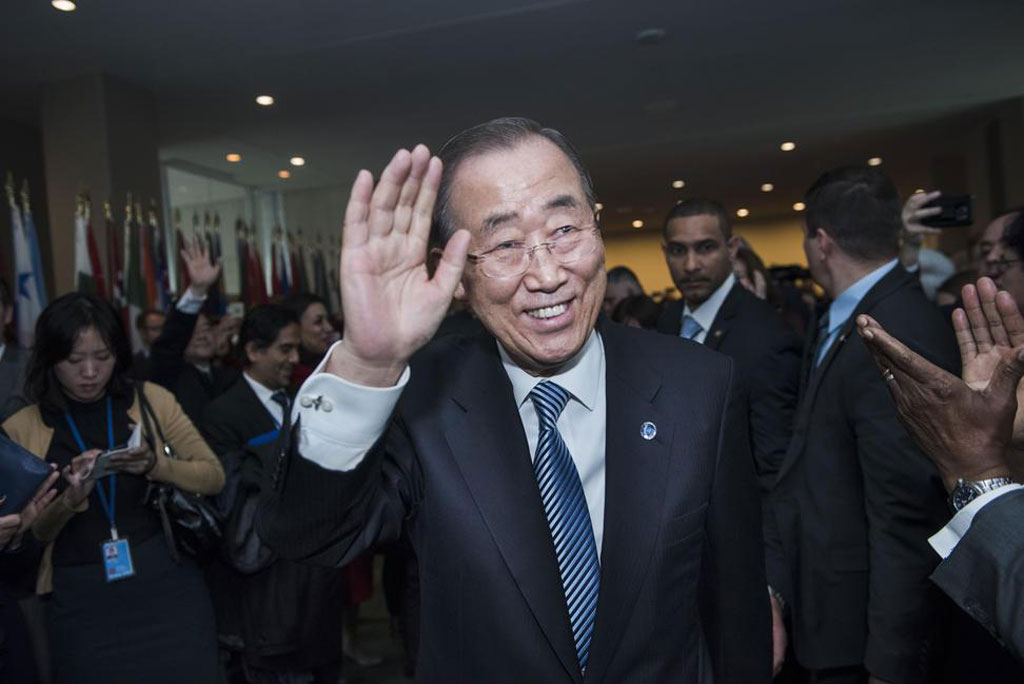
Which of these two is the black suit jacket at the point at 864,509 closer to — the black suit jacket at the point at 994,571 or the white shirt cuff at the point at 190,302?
the black suit jacket at the point at 994,571

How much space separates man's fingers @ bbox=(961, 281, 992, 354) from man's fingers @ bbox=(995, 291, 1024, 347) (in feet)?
0.12

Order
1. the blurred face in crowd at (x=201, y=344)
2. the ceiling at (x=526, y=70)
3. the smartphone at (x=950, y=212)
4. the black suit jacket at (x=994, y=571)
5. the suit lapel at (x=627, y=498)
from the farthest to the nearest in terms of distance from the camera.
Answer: the ceiling at (x=526, y=70) < the blurred face in crowd at (x=201, y=344) < the smartphone at (x=950, y=212) < the suit lapel at (x=627, y=498) < the black suit jacket at (x=994, y=571)

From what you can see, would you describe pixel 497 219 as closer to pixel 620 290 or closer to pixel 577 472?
pixel 577 472

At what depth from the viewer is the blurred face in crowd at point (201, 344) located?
4535 mm

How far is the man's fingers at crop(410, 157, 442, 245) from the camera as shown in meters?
1.12

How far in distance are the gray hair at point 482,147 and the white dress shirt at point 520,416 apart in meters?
0.26

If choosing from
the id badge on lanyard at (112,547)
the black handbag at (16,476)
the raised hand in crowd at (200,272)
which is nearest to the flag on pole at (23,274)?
the raised hand in crowd at (200,272)

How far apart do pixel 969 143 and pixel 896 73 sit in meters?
3.40

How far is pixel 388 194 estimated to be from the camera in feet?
3.53

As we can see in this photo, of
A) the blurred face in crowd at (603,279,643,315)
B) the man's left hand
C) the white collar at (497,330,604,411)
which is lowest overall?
the man's left hand

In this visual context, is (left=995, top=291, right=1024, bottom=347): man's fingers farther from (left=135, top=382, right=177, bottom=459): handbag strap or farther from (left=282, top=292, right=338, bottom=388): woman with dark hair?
(left=282, top=292, right=338, bottom=388): woman with dark hair

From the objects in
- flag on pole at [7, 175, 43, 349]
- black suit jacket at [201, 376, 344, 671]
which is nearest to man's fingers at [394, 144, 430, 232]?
black suit jacket at [201, 376, 344, 671]

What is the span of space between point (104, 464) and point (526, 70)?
563cm

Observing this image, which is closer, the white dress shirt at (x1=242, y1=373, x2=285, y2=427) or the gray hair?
the gray hair
